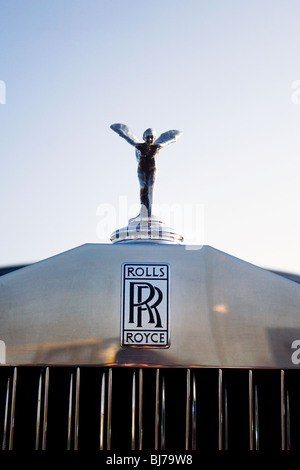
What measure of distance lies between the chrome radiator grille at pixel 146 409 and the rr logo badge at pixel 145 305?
227 millimetres

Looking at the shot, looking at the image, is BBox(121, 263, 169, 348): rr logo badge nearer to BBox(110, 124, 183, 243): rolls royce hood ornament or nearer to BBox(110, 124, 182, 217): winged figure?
BBox(110, 124, 183, 243): rolls royce hood ornament

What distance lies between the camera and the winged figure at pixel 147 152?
5992mm

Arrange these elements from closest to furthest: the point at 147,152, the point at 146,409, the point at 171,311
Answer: the point at 146,409 < the point at 171,311 < the point at 147,152

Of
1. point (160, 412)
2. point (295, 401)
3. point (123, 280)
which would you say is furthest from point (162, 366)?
point (295, 401)

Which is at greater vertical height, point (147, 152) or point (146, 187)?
point (147, 152)

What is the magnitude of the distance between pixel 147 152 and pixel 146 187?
0.35 meters

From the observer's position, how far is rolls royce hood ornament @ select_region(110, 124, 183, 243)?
225 inches

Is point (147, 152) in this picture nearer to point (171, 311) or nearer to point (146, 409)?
point (171, 311)

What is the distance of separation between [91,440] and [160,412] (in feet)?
1.72

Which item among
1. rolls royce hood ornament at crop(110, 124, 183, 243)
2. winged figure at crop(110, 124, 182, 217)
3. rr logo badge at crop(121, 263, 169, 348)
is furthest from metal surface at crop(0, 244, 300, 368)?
winged figure at crop(110, 124, 182, 217)

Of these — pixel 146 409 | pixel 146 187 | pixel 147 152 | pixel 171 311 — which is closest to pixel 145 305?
pixel 171 311

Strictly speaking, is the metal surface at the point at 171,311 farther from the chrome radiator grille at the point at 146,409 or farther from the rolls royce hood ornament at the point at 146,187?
the rolls royce hood ornament at the point at 146,187

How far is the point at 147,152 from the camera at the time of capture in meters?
6.03
